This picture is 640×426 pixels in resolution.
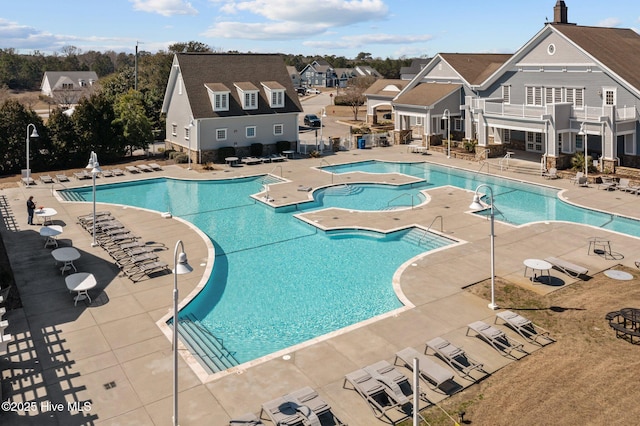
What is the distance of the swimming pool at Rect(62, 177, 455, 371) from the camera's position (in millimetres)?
17000

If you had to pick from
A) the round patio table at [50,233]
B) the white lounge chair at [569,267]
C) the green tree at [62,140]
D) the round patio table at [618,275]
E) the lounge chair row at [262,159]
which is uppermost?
→ the green tree at [62,140]

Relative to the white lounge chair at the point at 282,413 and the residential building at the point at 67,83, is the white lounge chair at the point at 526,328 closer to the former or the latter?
the white lounge chair at the point at 282,413

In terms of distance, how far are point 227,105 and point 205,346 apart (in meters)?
30.3

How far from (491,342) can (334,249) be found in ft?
33.8

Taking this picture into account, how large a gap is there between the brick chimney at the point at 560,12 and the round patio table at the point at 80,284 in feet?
144

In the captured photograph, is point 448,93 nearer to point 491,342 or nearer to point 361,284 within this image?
point 361,284

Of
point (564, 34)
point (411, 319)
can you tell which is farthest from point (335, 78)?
point (411, 319)

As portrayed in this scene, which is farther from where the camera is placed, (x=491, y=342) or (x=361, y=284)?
(x=361, y=284)

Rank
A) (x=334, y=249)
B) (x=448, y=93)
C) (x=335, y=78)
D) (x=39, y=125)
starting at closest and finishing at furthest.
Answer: (x=334, y=249) → (x=39, y=125) → (x=448, y=93) → (x=335, y=78)

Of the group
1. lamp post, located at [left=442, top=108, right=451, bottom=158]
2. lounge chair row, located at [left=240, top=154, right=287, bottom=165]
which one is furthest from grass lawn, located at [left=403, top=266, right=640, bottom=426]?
lamp post, located at [left=442, top=108, right=451, bottom=158]

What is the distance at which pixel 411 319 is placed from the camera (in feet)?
54.1

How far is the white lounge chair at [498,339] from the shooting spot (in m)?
14.7

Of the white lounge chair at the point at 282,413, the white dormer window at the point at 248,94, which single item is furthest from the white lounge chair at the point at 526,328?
the white dormer window at the point at 248,94

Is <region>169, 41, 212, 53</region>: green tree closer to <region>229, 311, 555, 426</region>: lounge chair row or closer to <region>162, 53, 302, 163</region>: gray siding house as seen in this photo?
<region>162, 53, 302, 163</region>: gray siding house
